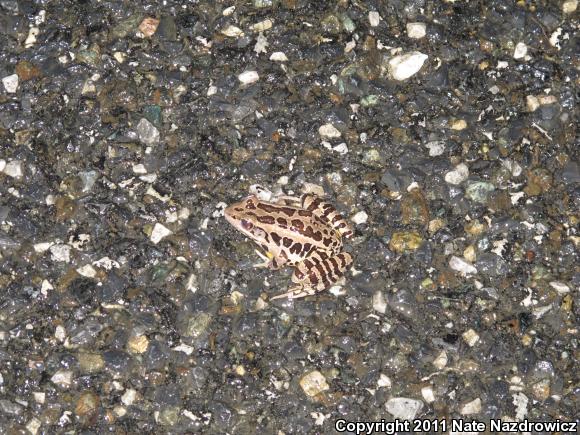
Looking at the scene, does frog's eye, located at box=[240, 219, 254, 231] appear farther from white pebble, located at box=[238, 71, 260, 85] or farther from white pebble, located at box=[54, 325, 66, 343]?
white pebble, located at box=[54, 325, 66, 343]

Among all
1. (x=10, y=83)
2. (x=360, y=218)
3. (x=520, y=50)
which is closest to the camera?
(x=360, y=218)

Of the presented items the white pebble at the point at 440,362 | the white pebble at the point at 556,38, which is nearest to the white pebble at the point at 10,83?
the white pebble at the point at 440,362

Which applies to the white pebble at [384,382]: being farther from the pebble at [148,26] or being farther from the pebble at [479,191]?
the pebble at [148,26]

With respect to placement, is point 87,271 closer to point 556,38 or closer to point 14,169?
point 14,169

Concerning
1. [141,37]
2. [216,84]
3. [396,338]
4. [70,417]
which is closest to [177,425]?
[70,417]

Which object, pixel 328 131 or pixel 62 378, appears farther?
pixel 328 131

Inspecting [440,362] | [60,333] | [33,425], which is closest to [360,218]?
[440,362]

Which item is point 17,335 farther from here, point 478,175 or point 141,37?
point 478,175
